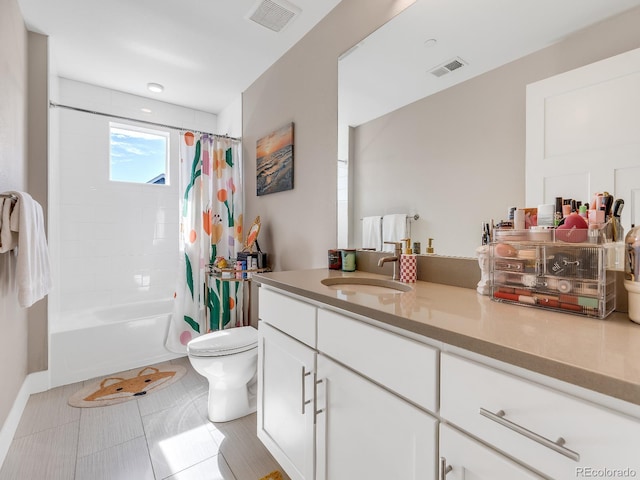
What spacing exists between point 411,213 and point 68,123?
3.06 metres

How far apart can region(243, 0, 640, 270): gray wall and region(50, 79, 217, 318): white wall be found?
1024mm

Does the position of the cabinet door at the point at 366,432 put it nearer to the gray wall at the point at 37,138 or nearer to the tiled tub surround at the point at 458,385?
the tiled tub surround at the point at 458,385

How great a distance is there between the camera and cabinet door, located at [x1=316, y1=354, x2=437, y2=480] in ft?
2.35

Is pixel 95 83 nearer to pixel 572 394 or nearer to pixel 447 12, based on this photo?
pixel 447 12

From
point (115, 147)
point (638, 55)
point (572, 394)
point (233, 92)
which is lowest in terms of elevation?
point (572, 394)

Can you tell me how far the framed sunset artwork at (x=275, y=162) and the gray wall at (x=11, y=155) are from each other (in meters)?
1.48

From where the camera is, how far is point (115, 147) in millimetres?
2918

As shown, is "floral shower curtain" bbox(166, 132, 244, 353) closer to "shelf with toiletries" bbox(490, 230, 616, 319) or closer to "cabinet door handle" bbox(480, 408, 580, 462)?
"shelf with toiletries" bbox(490, 230, 616, 319)

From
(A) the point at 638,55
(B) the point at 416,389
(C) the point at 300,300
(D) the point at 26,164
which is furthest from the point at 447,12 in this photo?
(D) the point at 26,164

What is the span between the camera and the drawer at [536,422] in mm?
442

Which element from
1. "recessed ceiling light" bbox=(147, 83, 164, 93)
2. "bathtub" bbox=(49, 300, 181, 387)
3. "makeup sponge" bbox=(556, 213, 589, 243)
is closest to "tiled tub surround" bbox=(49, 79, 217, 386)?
"bathtub" bbox=(49, 300, 181, 387)

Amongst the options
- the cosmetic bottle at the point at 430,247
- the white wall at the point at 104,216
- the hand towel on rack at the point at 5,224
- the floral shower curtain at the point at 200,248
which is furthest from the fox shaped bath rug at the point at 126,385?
the cosmetic bottle at the point at 430,247

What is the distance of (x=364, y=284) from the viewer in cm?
141

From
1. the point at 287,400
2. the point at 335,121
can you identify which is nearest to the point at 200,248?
the point at 335,121
